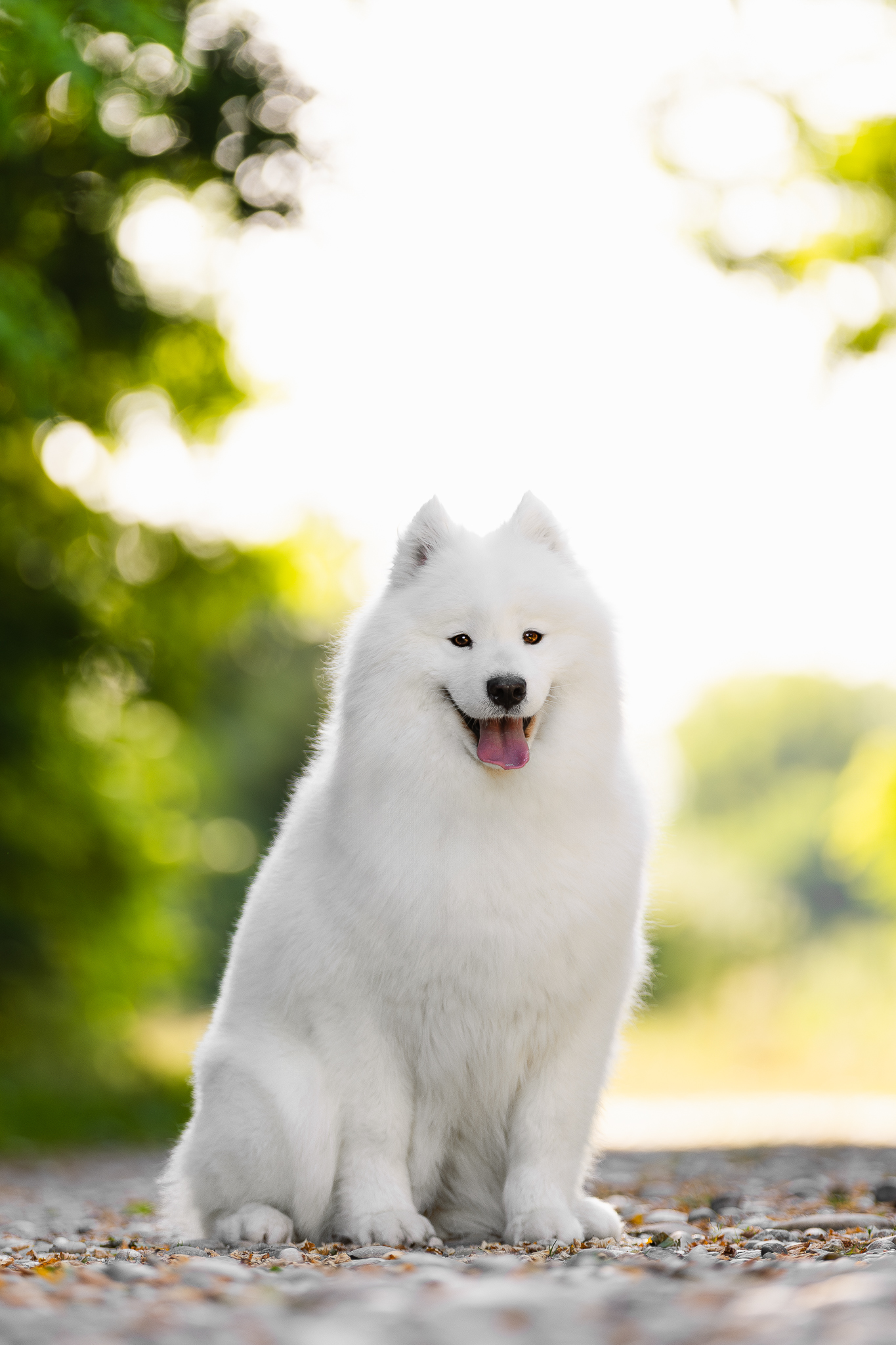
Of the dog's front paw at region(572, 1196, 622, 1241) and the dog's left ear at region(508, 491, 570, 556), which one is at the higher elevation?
the dog's left ear at region(508, 491, 570, 556)

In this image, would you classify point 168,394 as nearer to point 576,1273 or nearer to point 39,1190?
point 39,1190

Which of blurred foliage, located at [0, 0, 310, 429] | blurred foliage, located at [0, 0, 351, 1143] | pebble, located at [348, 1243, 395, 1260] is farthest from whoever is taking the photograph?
blurred foliage, located at [0, 0, 351, 1143]

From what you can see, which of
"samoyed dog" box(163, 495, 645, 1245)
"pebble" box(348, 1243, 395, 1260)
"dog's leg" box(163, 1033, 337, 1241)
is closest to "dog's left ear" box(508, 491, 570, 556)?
"samoyed dog" box(163, 495, 645, 1245)

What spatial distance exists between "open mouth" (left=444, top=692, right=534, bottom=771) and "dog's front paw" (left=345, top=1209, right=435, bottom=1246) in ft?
4.17

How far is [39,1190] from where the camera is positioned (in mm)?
7016

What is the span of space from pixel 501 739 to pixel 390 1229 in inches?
53.9

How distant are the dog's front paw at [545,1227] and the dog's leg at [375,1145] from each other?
24 cm

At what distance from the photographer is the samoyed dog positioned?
12.7 ft

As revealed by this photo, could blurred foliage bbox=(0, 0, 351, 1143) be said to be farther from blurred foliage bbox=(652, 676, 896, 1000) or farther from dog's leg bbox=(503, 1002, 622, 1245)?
dog's leg bbox=(503, 1002, 622, 1245)

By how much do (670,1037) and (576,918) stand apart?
15.0 m

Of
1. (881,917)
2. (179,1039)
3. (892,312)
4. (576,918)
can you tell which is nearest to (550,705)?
(576,918)

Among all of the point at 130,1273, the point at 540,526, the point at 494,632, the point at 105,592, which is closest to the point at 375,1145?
the point at 130,1273

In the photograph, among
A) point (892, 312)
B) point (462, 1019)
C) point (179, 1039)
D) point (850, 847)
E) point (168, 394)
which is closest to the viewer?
point (462, 1019)

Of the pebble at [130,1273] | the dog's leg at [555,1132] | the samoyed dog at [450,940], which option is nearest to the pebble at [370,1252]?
the samoyed dog at [450,940]
